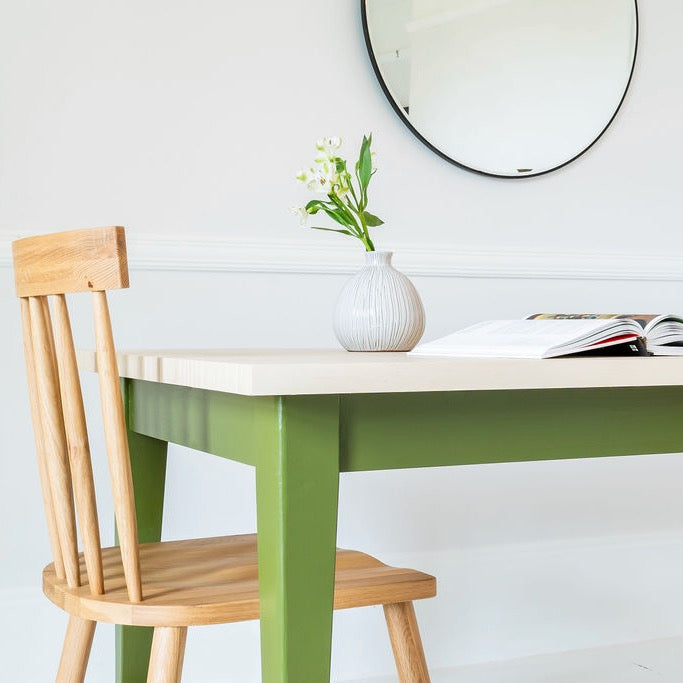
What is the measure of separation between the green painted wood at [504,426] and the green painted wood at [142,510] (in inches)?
23.3

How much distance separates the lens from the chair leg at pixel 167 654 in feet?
3.87

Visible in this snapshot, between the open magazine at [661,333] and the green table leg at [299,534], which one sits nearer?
the green table leg at [299,534]

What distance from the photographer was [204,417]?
1205 millimetres

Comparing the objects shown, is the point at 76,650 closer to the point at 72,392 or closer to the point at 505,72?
the point at 72,392

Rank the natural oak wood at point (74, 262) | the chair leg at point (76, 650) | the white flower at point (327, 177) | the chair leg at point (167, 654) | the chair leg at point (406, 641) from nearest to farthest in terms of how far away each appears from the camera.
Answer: the natural oak wood at point (74, 262)
the chair leg at point (167, 654)
the chair leg at point (76, 650)
the chair leg at point (406, 641)
the white flower at point (327, 177)

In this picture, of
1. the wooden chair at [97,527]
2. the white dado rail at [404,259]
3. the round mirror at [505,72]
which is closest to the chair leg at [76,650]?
the wooden chair at [97,527]

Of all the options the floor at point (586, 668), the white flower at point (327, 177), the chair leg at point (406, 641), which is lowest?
the floor at point (586, 668)

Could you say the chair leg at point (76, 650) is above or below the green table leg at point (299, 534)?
below

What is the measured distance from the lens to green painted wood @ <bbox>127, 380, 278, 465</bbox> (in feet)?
3.37

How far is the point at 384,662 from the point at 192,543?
35.8 inches

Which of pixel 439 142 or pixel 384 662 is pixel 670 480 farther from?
pixel 439 142

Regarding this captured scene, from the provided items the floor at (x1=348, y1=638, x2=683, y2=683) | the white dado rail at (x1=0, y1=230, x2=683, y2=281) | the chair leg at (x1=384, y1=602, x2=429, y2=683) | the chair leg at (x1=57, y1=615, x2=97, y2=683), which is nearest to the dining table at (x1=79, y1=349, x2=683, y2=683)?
the chair leg at (x1=57, y1=615, x2=97, y2=683)

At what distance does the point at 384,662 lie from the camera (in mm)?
2252

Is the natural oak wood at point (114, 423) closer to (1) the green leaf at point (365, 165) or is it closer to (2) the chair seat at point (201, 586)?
(2) the chair seat at point (201, 586)
